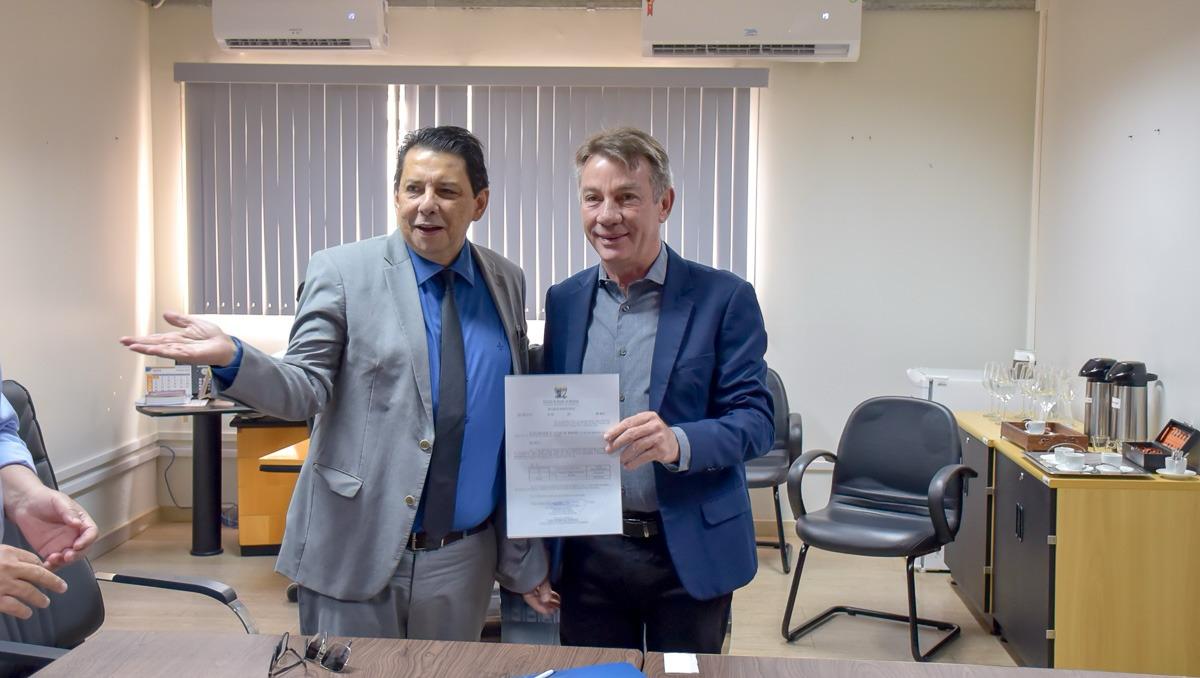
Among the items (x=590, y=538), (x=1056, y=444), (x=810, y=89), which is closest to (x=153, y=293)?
(x=810, y=89)

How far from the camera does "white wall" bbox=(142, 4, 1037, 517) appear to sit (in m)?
5.09

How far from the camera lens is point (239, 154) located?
208 inches

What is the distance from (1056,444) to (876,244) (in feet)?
6.68

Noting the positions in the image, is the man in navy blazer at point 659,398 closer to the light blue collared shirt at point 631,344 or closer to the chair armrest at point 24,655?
the light blue collared shirt at point 631,344

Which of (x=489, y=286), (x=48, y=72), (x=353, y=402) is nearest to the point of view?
(x=353, y=402)

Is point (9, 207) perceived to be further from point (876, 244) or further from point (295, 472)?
point (876, 244)

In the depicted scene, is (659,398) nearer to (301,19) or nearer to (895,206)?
(895,206)

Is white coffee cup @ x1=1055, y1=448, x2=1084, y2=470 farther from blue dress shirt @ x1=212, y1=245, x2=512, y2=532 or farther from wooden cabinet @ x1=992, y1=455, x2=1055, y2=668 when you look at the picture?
A: blue dress shirt @ x1=212, y1=245, x2=512, y2=532

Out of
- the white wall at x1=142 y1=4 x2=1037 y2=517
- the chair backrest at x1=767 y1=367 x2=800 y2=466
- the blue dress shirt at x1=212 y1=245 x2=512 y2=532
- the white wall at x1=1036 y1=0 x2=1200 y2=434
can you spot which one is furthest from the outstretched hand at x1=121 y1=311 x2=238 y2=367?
the white wall at x1=142 y1=4 x2=1037 y2=517

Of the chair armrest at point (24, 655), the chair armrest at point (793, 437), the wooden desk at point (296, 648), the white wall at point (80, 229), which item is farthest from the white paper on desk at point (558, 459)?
the white wall at point (80, 229)

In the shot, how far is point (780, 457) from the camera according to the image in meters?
4.75

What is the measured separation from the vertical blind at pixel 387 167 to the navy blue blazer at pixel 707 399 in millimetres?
3375

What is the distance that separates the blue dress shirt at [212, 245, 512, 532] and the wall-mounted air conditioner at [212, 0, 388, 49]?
3.48 meters

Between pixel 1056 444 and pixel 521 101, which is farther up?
pixel 521 101
